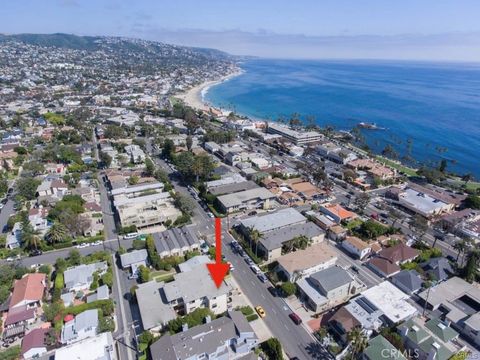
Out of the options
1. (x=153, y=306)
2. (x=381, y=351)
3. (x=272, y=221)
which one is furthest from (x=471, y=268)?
(x=153, y=306)

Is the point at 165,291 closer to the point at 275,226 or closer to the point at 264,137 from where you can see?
the point at 275,226

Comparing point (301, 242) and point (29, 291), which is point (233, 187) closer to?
point (301, 242)

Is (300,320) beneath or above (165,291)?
beneath

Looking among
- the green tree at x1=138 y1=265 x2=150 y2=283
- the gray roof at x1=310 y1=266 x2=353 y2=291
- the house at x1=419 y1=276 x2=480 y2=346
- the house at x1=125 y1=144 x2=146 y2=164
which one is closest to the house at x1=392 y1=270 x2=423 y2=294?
the house at x1=419 y1=276 x2=480 y2=346

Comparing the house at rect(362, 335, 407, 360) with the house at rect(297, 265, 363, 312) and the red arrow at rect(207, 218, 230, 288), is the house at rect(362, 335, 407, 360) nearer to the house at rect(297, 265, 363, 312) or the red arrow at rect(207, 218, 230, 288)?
the house at rect(297, 265, 363, 312)

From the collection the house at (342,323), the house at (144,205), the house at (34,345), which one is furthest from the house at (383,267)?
the house at (34,345)

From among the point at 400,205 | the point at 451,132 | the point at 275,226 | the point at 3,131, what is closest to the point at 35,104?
the point at 3,131
